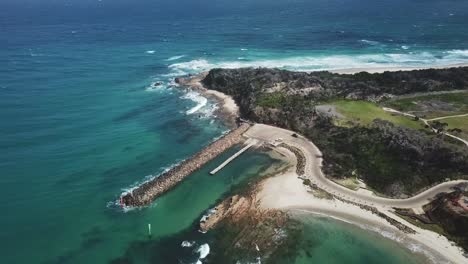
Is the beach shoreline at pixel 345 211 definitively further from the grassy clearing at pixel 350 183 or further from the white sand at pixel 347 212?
the grassy clearing at pixel 350 183

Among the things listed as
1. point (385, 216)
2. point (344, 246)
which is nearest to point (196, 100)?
point (385, 216)

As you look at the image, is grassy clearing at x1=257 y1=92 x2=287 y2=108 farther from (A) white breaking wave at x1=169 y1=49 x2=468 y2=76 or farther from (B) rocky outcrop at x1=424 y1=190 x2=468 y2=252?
(B) rocky outcrop at x1=424 y1=190 x2=468 y2=252

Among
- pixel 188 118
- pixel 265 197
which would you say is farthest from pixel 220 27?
pixel 265 197

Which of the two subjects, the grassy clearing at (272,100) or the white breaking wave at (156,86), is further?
the white breaking wave at (156,86)

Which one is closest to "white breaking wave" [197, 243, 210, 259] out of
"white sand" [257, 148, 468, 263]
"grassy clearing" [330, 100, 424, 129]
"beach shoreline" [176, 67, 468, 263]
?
"beach shoreline" [176, 67, 468, 263]

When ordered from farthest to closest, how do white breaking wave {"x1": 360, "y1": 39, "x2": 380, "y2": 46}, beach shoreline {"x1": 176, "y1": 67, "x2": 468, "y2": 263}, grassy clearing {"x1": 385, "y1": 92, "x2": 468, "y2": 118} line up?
1. white breaking wave {"x1": 360, "y1": 39, "x2": 380, "y2": 46}
2. grassy clearing {"x1": 385, "y1": 92, "x2": 468, "y2": 118}
3. beach shoreline {"x1": 176, "y1": 67, "x2": 468, "y2": 263}

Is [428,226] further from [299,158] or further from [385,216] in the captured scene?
[299,158]

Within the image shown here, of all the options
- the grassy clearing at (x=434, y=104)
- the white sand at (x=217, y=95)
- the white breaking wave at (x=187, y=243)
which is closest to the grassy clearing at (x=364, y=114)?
the grassy clearing at (x=434, y=104)
